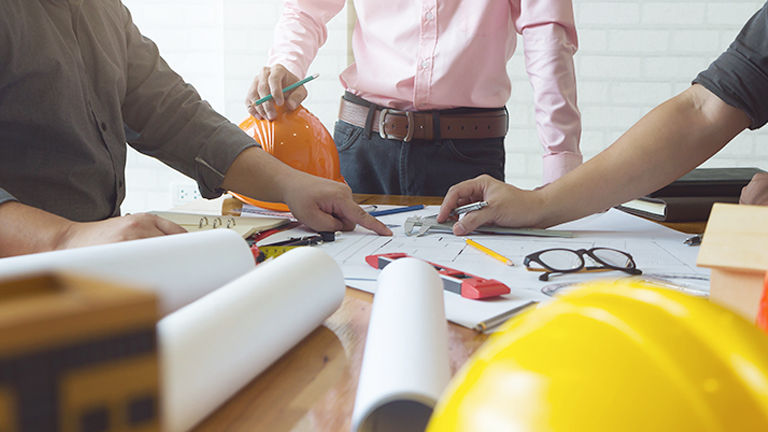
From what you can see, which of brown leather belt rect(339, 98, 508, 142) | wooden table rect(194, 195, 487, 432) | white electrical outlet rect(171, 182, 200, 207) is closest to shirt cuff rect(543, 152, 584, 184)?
brown leather belt rect(339, 98, 508, 142)

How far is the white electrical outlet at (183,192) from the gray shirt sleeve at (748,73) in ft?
6.70

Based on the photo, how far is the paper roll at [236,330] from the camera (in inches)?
9.6

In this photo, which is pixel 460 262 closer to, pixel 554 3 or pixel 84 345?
pixel 84 345

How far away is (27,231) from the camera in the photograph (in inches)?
21.6

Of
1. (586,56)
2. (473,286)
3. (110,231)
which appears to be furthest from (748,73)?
(586,56)

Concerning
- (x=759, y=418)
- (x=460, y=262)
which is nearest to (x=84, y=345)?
(x=759, y=418)

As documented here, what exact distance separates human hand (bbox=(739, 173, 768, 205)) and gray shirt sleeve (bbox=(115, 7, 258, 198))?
2.57 ft

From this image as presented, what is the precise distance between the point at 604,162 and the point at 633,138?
5 centimetres

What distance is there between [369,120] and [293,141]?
29 centimetres

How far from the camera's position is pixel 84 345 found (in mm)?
83

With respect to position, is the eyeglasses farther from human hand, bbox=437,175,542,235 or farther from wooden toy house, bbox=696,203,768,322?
wooden toy house, bbox=696,203,768,322

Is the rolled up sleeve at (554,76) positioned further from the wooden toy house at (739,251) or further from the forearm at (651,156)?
the wooden toy house at (739,251)

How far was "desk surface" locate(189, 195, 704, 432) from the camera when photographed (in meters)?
0.28

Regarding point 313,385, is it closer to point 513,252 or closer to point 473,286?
point 473,286
